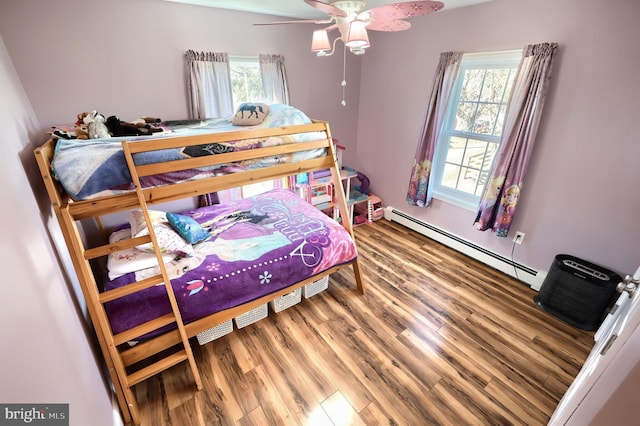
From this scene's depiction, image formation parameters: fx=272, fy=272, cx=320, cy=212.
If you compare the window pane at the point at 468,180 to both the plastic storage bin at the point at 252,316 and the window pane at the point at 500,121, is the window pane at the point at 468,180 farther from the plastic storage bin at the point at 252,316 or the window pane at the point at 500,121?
the plastic storage bin at the point at 252,316

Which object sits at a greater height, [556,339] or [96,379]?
[96,379]

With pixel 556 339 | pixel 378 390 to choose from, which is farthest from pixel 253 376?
pixel 556 339

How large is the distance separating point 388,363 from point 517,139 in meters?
2.25

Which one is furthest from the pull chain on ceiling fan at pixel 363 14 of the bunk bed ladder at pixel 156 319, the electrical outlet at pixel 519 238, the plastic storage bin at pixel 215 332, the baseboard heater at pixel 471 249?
the baseboard heater at pixel 471 249

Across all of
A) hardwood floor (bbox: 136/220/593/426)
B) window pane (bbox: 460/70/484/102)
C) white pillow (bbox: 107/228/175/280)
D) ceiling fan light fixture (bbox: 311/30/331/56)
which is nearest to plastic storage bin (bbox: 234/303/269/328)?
hardwood floor (bbox: 136/220/593/426)

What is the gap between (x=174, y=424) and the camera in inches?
64.1

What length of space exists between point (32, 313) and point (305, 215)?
6.64ft

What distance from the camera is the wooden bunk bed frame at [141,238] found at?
1.43 meters

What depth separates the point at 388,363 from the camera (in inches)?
79.0

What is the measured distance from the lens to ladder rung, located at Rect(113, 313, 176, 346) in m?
1.56

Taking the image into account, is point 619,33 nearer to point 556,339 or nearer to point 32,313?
point 556,339

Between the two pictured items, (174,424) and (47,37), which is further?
(47,37)

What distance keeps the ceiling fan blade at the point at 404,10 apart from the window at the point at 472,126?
169 cm

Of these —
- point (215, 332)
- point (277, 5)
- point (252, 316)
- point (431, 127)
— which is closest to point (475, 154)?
point (431, 127)
